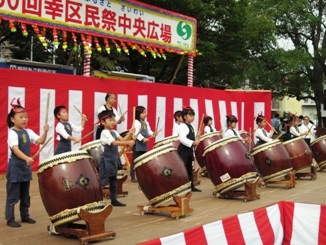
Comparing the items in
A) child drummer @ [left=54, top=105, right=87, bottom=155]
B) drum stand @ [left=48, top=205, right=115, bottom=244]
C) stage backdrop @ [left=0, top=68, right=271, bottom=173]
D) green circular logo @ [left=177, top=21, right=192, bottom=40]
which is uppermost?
green circular logo @ [left=177, top=21, right=192, bottom=40]

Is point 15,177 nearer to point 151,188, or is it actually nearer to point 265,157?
point 151,188

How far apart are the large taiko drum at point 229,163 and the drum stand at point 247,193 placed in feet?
0.26

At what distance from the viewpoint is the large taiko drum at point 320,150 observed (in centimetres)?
1122

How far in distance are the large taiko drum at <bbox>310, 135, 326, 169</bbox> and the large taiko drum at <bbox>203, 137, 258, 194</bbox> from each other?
4.41 m

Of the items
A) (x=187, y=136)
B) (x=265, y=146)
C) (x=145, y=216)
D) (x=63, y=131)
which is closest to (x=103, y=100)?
(x=63, y=131)

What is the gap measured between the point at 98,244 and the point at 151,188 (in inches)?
53.0

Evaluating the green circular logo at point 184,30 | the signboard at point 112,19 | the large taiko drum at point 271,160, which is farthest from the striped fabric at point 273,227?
the green circular logo at point 184,30

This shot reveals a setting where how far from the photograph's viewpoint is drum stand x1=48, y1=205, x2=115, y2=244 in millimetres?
4871

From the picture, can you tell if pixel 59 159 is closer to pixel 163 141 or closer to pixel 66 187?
pixel 66 187

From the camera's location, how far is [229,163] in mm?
7273

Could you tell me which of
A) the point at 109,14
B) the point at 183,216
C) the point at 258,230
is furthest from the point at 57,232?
the point at 109,14

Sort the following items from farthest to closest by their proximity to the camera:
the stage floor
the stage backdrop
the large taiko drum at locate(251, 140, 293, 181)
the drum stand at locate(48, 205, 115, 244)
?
the stage backdrop, the large taiko drum at locate(251, 140, 293, 181), the stage floor, the drum stand at locate(48, 205, 115, 244)

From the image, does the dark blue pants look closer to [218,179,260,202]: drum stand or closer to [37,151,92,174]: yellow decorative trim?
[37,151,92,174]: yellow decorative trim

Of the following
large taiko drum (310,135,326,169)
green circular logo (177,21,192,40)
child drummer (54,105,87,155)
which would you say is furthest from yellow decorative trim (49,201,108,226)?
green circular logo (177,21,192,40)
